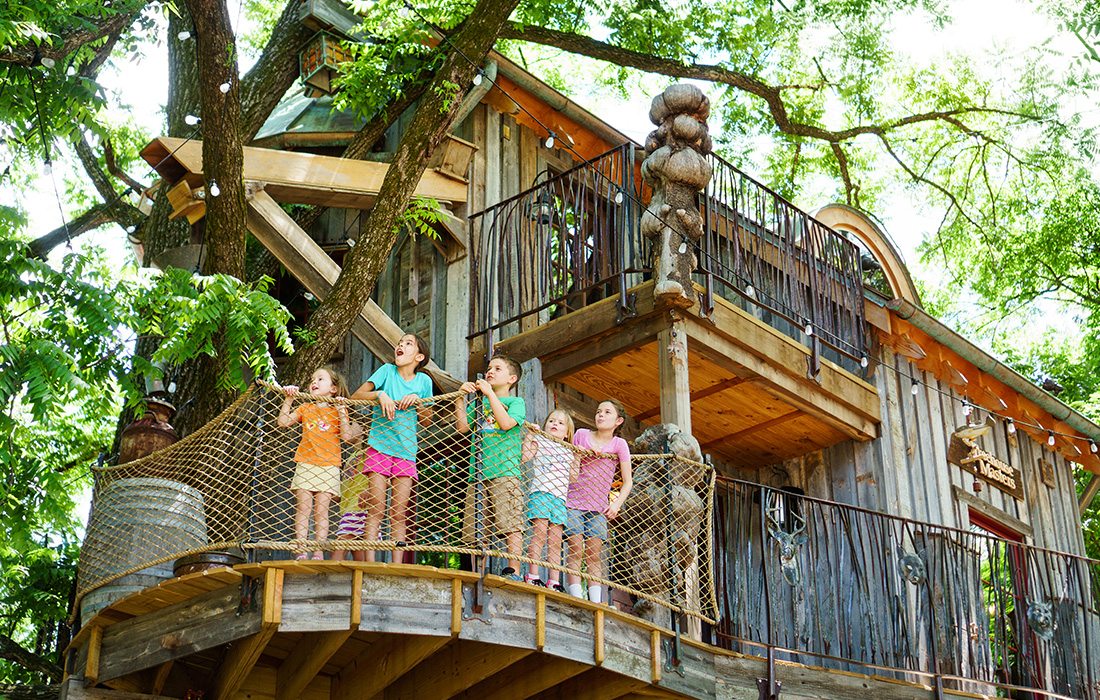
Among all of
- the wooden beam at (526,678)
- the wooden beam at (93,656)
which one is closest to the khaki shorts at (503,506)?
the wooden beam at (526,678)

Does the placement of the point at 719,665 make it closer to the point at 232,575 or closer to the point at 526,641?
the point at 526,641

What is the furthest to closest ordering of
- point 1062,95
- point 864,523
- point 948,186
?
point 948,186, point 1062,95, point 864,523

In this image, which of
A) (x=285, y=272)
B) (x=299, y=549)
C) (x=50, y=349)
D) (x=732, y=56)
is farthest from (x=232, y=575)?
(x=732, y=56)

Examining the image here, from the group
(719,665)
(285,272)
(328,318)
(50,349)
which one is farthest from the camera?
(285,272)

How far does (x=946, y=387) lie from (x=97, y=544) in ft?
28.2

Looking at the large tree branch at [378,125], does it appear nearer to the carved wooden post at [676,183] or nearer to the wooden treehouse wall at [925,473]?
the carved wooden post at [676,183]

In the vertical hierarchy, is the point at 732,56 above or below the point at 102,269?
above

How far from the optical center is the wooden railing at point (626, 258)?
11.4 meters

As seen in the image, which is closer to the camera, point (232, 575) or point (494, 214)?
point (232, 575)

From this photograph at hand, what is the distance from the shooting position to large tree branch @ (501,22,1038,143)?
578 inches

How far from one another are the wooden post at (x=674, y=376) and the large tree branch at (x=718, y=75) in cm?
438

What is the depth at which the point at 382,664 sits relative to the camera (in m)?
9.23

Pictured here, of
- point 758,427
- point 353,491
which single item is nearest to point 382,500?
point 353,491

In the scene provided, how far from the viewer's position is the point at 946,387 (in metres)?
14.6
